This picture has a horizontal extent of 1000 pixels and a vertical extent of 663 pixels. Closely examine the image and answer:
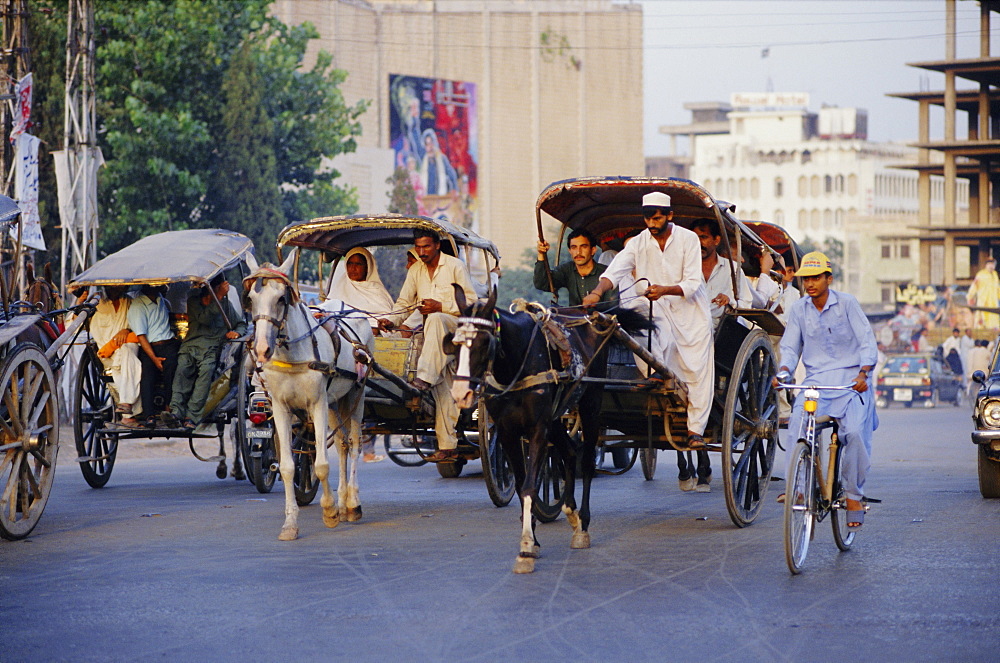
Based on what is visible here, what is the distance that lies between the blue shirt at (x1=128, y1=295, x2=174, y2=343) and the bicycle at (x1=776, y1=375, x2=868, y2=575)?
661cm

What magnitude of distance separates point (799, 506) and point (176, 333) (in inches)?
284

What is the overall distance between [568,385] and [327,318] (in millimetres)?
2333

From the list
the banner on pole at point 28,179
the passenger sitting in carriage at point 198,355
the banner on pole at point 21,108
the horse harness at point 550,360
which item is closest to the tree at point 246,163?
the banner on pole at point 21,108

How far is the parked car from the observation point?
124 feet

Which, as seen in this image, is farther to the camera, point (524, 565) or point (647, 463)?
point (647, 463)

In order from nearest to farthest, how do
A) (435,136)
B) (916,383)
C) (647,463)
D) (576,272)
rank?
1. (576,272)
2. (647,463)
3. (916,383)
4. (435,136)

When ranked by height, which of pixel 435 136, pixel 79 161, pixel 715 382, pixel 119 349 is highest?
pixel 435 136

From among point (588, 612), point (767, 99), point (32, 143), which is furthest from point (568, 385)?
point (767, 99)

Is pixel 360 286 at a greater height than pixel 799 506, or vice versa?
pixel 360 286

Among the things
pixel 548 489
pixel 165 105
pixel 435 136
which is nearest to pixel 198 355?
pixel 548 489

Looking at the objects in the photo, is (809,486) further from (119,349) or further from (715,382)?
(119,349)

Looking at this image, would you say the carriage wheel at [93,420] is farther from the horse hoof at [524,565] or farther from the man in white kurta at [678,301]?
the horse hoof at [524,565]

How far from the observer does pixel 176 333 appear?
13.4 m

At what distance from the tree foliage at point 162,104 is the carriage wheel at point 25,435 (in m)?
20.8
